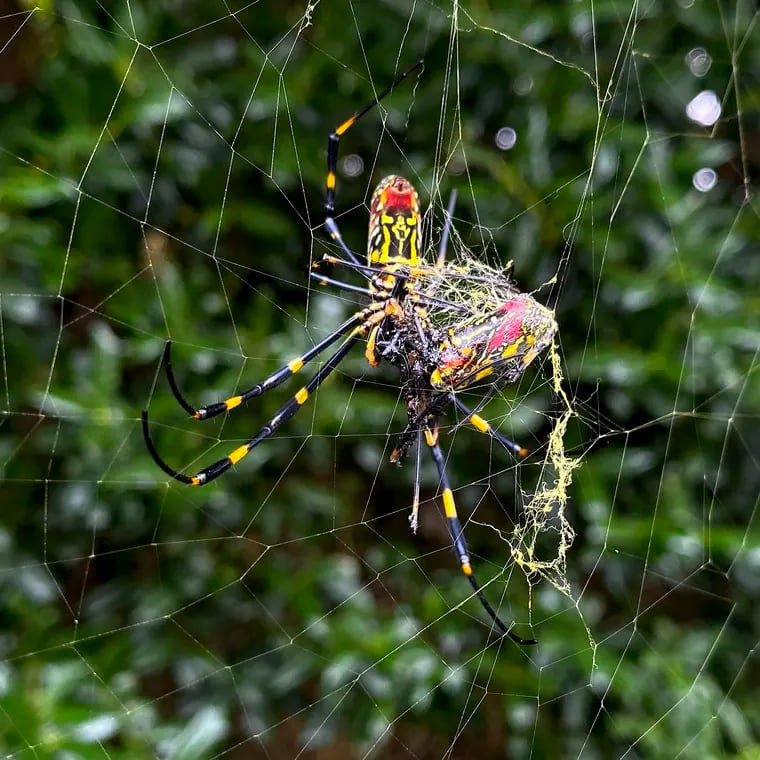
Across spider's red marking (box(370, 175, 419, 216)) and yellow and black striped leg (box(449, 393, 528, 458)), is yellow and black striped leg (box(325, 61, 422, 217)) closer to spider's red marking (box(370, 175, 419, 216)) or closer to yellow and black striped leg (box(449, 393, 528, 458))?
spider's red marking (box(370, 175, 419, 216))

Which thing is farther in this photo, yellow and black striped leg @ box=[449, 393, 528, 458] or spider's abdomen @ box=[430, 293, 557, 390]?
yellow and black striped leg @ box=[449, 393, 528, 458]

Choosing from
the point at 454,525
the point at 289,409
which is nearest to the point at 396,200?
the point at 289,409

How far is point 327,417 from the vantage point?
0.84 meters

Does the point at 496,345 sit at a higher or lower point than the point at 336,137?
lower

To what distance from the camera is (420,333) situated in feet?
2.14

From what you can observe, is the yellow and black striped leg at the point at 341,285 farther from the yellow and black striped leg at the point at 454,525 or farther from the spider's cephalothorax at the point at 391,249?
the yellow and black striped leg at the point at 454,525

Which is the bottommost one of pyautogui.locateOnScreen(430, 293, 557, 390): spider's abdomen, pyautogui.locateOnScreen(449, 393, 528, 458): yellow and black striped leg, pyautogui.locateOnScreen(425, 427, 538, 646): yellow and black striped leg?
pyautogui.locateOnScreen(425, 427, 538, 646): yellow and black striped leg

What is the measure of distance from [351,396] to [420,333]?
203mm

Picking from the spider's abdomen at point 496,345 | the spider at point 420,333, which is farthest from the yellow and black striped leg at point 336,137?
the spider's abdomen at point 496,345

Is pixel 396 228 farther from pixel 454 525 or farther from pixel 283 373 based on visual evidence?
pixel 454 525

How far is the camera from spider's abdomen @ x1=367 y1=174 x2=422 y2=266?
2.28ft

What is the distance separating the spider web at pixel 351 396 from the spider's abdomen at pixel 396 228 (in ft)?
0.17

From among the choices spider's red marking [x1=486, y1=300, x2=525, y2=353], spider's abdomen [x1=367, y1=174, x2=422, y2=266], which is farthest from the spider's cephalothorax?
spider's red marking [x1=486, y1=300, x2=525, y2=353]

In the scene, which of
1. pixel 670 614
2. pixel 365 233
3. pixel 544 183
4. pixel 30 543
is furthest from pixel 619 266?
pixel 30 543
